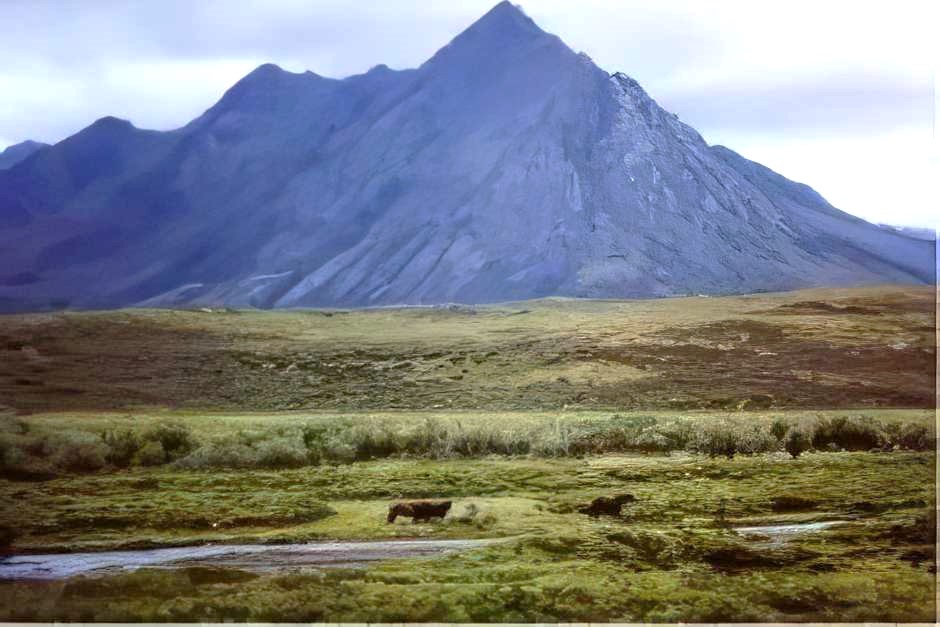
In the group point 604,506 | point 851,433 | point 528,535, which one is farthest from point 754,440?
point 528,535

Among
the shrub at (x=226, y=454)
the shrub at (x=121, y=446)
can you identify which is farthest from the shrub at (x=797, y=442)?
the shrub at (x=121, y=446)

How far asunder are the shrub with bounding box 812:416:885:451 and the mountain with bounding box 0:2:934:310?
12.5 feet

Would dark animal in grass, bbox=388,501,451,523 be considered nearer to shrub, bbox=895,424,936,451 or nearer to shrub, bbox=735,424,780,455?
shrub, bbox=735,424,780,455

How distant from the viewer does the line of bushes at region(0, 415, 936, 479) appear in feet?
28.8

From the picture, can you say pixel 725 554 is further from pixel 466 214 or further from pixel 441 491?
pixel 466 214

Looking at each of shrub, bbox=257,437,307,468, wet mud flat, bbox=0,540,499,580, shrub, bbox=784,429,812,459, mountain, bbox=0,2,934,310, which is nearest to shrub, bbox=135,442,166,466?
shrub, bbox=257,437,307,468

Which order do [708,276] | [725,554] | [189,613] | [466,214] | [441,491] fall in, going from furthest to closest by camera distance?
[466,214] < [708,276] < [441,491] < [725,554] < [189,613]

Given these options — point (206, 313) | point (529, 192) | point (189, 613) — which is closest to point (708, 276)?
point (529, 192)

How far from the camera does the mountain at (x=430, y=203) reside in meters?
10.5

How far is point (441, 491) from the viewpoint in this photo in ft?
28.1

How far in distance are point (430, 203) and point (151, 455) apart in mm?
15856

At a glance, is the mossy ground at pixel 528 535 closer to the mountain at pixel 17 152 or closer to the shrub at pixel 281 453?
the shrub at pixel 281 453

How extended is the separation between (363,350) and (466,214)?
47.0 ft

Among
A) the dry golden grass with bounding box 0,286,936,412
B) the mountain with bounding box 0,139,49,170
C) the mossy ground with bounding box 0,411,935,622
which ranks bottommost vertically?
the mossy ground with bounding box 0,411,935,622
